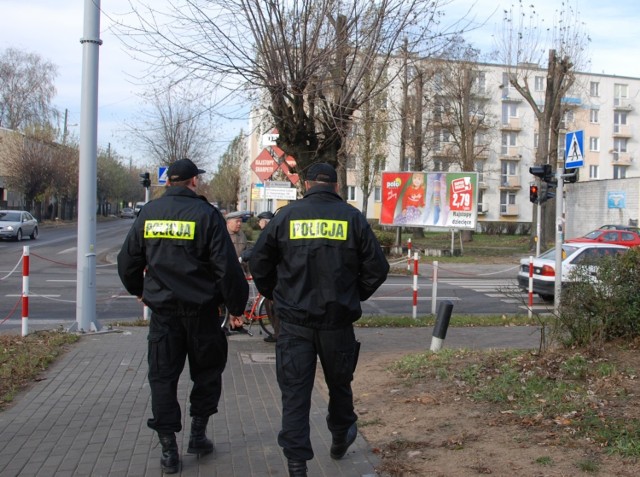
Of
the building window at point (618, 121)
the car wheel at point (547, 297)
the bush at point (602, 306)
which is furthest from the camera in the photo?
the building window at point (618, 121)

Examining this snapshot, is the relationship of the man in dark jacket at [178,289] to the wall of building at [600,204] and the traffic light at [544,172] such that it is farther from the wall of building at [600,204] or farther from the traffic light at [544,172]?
the wall of building at [600,204]

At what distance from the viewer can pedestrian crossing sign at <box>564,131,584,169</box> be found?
1144 centimetres

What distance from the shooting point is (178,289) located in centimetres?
433

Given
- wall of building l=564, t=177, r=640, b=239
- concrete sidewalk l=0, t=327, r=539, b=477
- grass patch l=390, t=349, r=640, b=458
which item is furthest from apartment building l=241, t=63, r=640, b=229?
grass patch l=390, t=349, r=640, b=458

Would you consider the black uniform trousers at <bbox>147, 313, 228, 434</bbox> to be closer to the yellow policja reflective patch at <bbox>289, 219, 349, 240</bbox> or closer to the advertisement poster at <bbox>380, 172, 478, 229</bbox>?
the yellow policja reflective patch at <bbox>289, 219, 349, 240</bbox>

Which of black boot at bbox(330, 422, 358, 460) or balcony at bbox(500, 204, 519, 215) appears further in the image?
balcony at bbox(500, 204, 519, 215)

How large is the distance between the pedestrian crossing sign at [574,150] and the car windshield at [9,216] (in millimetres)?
30702

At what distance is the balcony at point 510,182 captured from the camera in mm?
64125

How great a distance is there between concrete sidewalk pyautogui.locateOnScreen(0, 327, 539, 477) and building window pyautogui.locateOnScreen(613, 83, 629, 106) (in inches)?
2636

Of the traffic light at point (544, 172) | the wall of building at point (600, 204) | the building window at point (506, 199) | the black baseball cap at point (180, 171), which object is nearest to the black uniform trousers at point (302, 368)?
the black baseball cap at point (180, 171)

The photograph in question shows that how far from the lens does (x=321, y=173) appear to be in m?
4.36

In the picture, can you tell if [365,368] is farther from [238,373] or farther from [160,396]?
[160,396]

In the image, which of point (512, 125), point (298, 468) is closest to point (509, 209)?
point (512, 125)

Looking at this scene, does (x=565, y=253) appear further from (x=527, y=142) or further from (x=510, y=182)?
(x=527, y=142)
